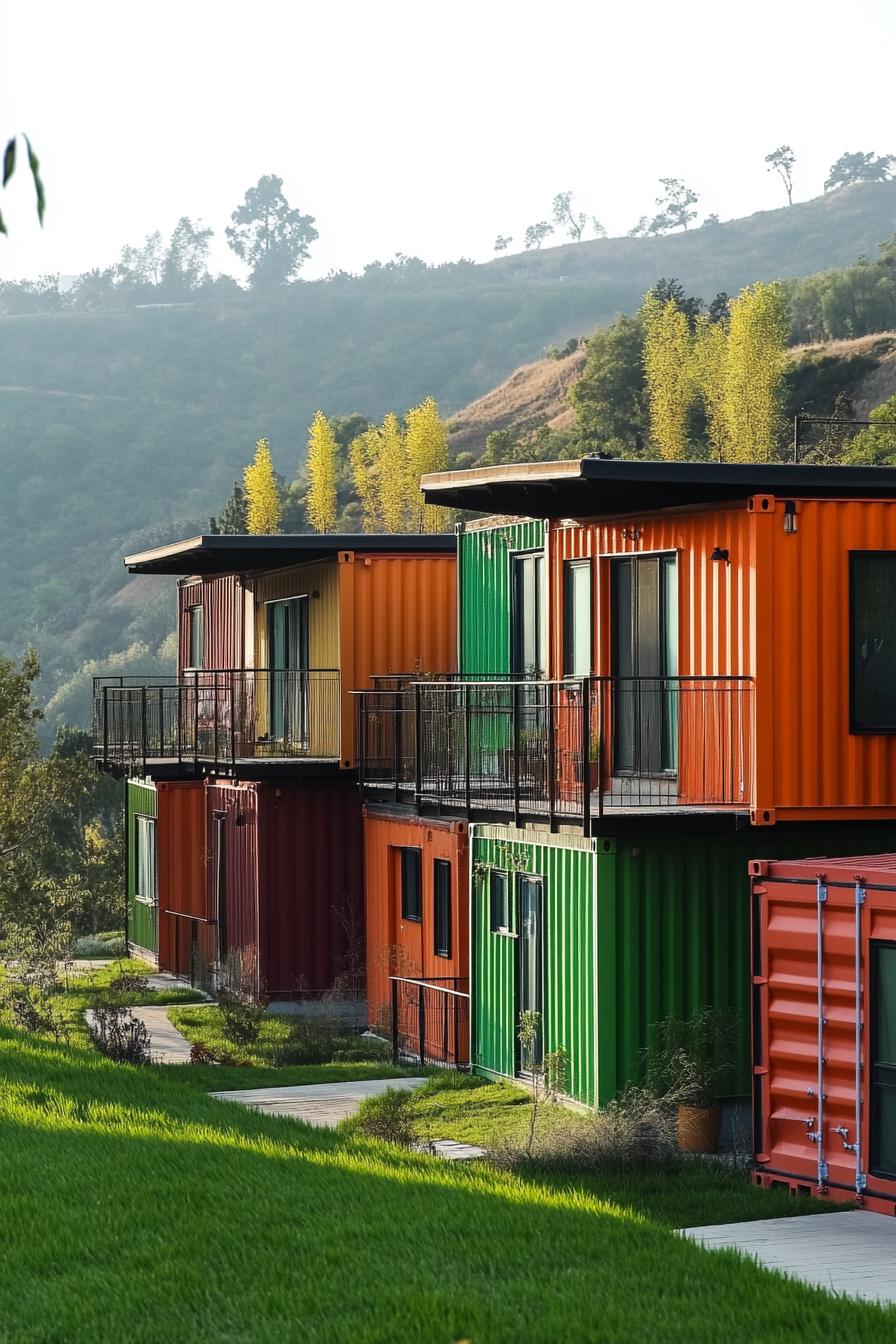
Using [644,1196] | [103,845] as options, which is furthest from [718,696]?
[103,845]

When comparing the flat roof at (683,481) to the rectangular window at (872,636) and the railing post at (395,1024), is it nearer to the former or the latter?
the rectangular window at (872,636)

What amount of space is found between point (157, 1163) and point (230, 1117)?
2251mm

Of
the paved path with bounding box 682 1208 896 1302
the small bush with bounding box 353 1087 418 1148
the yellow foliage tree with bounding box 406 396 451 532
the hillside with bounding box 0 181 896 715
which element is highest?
the hillside with bounding box 0 181 896 715

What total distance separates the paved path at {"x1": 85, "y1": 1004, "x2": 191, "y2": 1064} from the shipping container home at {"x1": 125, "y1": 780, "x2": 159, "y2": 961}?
16.5 feet

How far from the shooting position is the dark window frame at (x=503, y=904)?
19031 mm

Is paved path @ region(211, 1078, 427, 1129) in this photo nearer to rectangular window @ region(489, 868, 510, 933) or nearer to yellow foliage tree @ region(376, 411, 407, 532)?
rectangular window @ region(489, 868, 510, 933)

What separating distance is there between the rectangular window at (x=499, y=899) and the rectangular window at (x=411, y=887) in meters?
2.63

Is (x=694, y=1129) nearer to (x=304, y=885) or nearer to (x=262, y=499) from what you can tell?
(x=304, y=885)

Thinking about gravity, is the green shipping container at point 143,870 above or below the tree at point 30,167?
below

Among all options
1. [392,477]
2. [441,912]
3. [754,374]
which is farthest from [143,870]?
[392,477]

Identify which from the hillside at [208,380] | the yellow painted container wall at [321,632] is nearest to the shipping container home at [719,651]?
the yellow painted container wall at [321,632]

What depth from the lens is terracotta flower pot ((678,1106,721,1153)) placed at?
15750 mm

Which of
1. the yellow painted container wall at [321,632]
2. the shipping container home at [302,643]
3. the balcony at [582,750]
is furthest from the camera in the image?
the yellow painted container wall at [321,632]

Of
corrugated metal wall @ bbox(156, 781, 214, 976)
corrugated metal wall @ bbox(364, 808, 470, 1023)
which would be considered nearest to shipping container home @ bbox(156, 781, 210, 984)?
corrugated metal wall @ bbox(156, 781, 214, 976)
